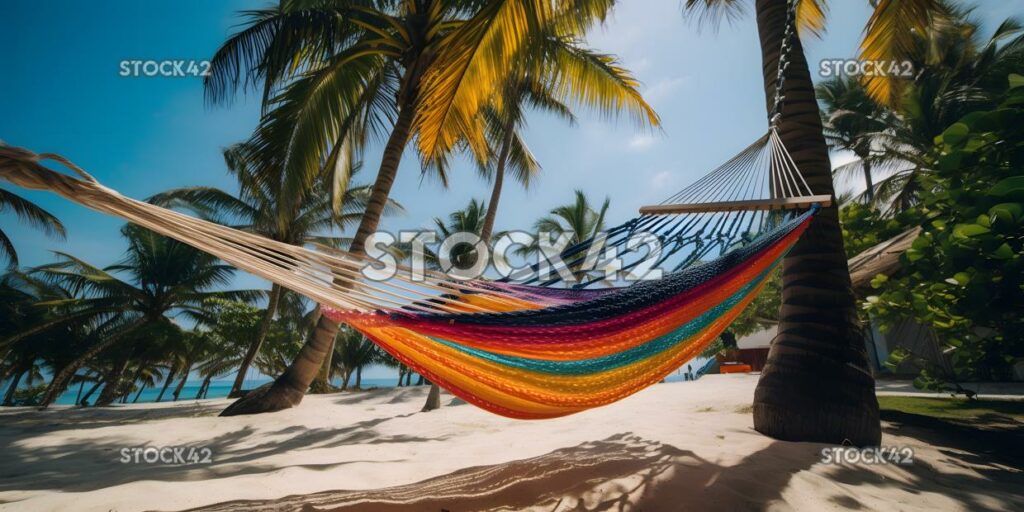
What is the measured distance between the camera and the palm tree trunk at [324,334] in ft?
11.9

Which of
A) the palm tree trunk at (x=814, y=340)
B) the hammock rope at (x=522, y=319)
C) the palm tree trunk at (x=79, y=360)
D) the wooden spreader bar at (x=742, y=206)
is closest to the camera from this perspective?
the hammock rope at (x=522, y=319)

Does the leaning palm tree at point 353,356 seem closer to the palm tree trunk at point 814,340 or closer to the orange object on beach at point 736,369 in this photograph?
the orange object on beach at point 736,369

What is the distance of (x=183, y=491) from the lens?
1570mm

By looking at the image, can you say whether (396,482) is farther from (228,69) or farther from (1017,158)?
(228,69)

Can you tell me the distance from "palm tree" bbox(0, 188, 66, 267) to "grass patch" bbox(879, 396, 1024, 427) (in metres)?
11.2

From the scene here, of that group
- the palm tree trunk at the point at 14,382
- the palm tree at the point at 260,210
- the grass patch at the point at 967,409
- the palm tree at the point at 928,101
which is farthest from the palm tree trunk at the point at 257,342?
the palm tree at the point at 928,101

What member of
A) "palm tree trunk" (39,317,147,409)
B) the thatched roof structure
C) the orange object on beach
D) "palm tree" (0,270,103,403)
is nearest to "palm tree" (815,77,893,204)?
the orange object on beach

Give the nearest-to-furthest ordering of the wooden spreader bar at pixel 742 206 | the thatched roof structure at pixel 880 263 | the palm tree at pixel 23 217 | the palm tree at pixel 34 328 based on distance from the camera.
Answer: the wooden spreader bar at pixel 742 206 → the thatched roof structure at pixel 880 263 → the palm tree at pixel 23 217 → the palm tree at pixel 34 328

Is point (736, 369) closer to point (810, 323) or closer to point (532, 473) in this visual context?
point (810, 323)

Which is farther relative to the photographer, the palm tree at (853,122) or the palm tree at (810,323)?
the palm tree at (853,122)

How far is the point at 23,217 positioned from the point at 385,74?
6921 mm

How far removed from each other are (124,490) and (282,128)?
9.60 ft

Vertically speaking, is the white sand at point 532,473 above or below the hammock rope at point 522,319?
below

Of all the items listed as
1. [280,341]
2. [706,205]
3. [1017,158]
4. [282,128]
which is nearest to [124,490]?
→ [706,205]
